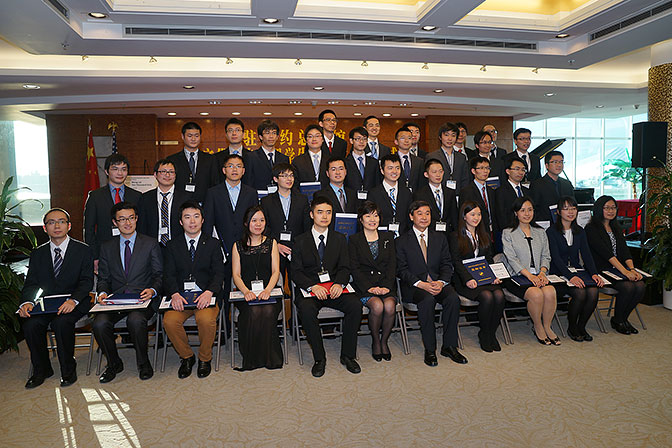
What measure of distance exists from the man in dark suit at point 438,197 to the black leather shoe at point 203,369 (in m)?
2.64

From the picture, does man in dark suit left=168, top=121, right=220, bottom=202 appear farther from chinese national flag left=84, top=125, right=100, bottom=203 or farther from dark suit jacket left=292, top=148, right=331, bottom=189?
chinese national flag left=84, top=125, right=100, bottom=203

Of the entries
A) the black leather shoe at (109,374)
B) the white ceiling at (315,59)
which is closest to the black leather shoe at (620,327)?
the white ceiling at (315,59)

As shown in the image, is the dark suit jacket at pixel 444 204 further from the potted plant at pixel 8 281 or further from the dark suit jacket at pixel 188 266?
the potted plant at pixel 8 281

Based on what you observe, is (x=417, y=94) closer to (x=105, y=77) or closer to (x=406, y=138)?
(x=406, y=138)

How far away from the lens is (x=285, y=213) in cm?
476

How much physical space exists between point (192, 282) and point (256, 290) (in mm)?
589

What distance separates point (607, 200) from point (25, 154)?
12.8 m

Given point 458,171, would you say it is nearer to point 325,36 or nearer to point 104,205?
point 325,36

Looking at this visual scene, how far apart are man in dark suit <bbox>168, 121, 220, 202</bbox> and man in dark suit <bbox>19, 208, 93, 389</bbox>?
1285mm

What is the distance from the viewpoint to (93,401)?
3514mm

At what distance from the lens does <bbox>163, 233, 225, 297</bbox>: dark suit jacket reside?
165 inches

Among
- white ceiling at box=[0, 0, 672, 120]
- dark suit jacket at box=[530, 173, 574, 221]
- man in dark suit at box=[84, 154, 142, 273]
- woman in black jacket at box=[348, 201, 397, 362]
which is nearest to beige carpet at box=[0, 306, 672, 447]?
woman in black jacket at box=[348, 201, 397, 362]

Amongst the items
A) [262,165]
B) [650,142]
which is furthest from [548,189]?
[262,165]

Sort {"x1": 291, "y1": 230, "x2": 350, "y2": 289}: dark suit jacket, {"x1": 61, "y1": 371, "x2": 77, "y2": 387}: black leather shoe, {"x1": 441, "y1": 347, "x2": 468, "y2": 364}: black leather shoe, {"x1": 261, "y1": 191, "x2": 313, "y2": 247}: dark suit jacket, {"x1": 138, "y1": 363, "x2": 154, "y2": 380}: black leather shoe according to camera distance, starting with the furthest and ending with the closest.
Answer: {"x1": 261, "y1": 191, "x2": 313, "y2": 247}: dark suit jacket, {"x1": 291, "y1": 230, "x2": 350, "y2": 289}: dark suit jacket, {"x1": 441, "y1": 347, "x2": 468, "y2": 364}: black leather shoe, {"x1": 138, "y1": 363, "x2": 154, "y2": 380}: black leather shoe, {"x1": 61, "y1": 371, "x2": 77, "y2": 387}: black leather shoe
